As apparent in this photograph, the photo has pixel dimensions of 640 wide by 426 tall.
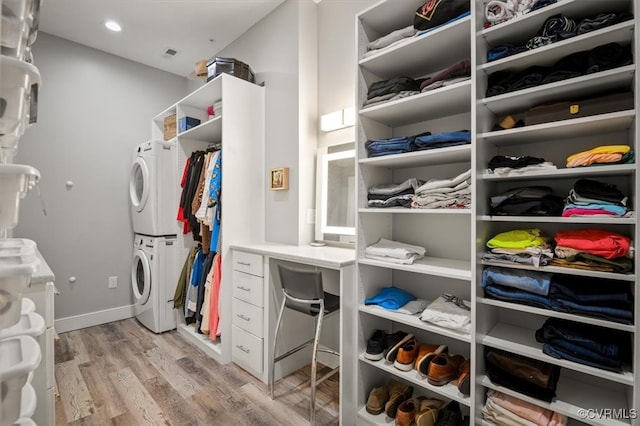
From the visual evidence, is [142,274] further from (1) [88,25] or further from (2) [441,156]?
(2) [441,156]

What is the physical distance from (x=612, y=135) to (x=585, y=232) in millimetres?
448

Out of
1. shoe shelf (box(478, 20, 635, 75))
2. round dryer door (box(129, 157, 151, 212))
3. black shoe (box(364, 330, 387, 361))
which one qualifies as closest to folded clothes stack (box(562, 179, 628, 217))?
shoe shelf (box(478, 20, 635, 75))

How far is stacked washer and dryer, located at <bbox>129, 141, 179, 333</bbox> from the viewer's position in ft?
9.82

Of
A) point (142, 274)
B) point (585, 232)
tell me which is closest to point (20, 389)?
point (585, 232)

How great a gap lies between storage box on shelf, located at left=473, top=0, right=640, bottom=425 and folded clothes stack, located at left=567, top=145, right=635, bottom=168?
0.04 metres

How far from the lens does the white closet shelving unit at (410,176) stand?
1559mm

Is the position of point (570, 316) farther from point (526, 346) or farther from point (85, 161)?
point (85, 161)

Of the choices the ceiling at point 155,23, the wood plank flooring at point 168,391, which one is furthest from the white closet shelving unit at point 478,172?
the ceiling at point 155,23

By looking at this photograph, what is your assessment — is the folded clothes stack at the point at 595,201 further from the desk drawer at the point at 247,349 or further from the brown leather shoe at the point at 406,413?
the desk drawer at the point at 247,349

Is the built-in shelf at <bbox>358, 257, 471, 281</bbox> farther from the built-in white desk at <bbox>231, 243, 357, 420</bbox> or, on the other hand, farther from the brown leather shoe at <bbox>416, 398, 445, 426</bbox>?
the brown leather shoe at <bbox>416, 398, 445, 426</bbox>

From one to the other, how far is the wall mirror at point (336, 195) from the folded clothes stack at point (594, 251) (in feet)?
4.08

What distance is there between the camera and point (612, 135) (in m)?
1.30

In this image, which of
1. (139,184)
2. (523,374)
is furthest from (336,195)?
(139,184)

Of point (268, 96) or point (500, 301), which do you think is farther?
point (268, 96)
